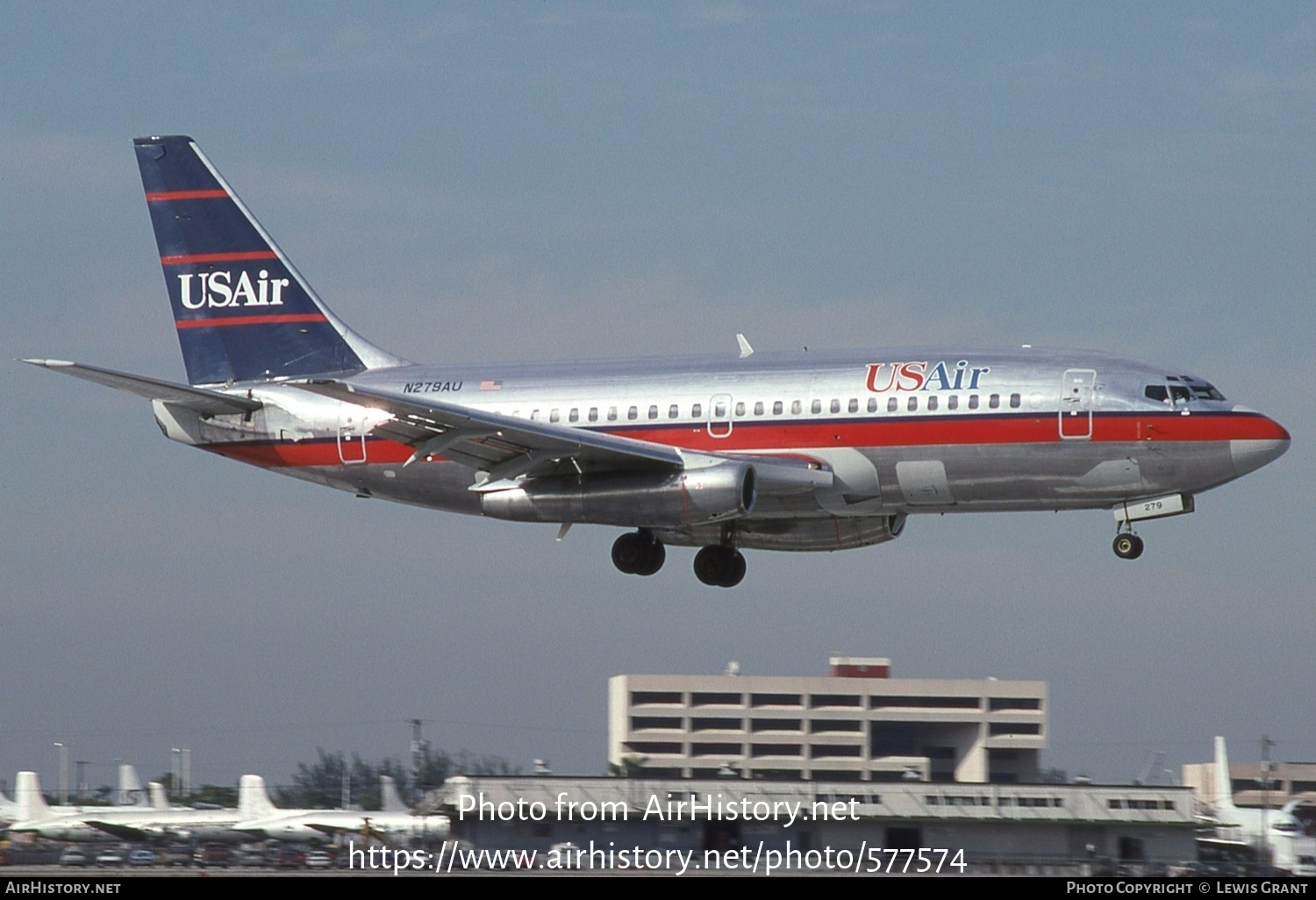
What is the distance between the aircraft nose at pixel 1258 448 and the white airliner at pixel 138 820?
34013 mm

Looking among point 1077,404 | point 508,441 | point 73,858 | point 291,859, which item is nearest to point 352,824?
point 291,859

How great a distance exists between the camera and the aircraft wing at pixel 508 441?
38.7 metres

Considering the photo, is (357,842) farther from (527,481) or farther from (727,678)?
(727,678)

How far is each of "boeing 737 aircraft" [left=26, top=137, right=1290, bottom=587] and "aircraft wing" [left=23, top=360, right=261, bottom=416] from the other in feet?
0.25

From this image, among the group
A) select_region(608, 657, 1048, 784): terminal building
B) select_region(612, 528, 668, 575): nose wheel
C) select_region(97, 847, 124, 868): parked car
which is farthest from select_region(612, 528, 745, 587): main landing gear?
select_region(608, 657, 1048, 784): terminal building

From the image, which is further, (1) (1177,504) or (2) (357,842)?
(2) (357,842)

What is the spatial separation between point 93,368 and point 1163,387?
78.8 ft

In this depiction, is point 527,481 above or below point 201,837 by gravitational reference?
above

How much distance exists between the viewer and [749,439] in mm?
41500

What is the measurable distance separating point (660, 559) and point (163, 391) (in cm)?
1344
